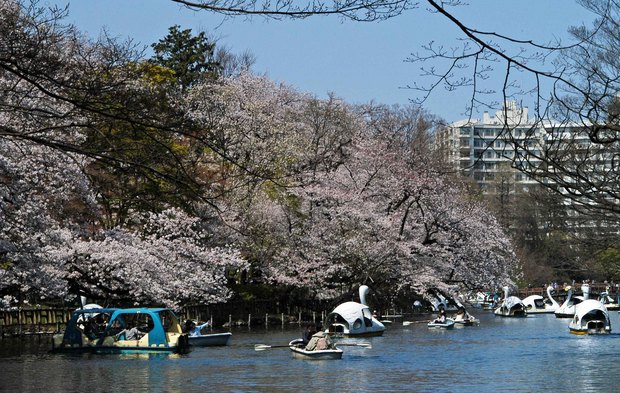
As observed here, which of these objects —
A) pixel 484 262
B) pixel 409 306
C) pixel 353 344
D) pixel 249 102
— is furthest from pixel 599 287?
pixel 353 344

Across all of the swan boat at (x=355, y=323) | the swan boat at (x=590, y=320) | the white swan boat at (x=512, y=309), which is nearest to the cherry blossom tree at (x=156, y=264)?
the swan boat at (x=355, y=323)

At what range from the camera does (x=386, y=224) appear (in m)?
50.8

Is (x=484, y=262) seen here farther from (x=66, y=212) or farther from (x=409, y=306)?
(x=66, y=212)

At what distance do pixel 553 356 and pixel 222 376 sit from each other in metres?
11.5

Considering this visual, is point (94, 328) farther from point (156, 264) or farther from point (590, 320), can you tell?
point (590, 320)

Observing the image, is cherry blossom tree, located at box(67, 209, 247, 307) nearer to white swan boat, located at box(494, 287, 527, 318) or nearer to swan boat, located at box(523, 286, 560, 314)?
white swan boat, located at box(494, 287, 527, 318)

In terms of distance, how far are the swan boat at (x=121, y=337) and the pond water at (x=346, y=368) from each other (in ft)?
1.51

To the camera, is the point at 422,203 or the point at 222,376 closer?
the point at 222,376

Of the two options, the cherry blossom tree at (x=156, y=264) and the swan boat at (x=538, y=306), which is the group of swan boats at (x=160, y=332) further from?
the swan boat at (x=538, y=306)

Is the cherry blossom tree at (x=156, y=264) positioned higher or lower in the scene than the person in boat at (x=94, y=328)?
higher

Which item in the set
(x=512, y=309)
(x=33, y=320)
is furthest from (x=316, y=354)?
(x=512, y=309)

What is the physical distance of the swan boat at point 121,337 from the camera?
32781 millimetres

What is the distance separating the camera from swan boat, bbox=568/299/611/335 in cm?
4359

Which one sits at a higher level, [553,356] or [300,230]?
[300,230]
